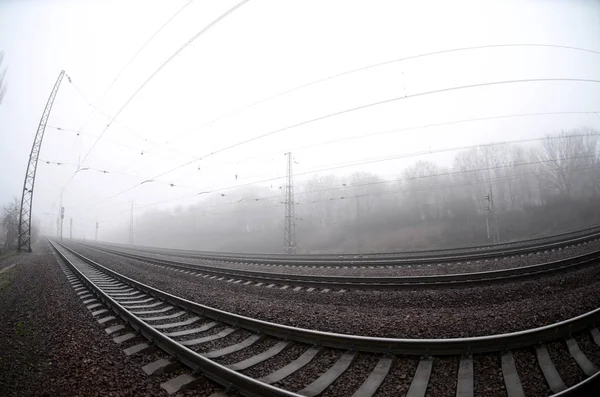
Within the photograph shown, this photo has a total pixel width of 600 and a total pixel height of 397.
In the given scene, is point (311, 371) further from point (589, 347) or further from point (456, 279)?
point (456, 279)

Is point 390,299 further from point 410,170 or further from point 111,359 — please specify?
point 410,170

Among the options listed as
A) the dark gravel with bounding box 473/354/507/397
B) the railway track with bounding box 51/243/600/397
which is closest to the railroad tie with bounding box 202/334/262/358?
the railway track with bounding box 51/243/600/397

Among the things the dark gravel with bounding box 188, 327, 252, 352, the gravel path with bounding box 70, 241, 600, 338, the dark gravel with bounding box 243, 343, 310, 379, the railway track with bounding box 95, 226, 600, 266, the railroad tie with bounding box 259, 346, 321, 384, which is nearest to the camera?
the railroad tie with bounding box 259, 346, 321, 384

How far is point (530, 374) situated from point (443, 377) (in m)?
1.16

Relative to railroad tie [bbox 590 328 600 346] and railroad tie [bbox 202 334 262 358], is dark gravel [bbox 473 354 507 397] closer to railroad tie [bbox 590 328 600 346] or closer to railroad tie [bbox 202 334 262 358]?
railroad tie [bbox 590 328 600 346]

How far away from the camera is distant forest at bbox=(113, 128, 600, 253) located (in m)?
32.2

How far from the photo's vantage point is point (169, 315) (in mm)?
6570

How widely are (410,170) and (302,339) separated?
46432mm

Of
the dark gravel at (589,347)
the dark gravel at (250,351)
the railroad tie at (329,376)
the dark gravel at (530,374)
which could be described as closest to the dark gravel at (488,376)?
the dark gravel at (530,374)

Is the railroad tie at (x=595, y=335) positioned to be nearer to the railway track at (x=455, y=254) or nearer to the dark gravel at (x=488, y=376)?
the dark gravel at (x=488, y=376)

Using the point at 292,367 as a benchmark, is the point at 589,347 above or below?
above

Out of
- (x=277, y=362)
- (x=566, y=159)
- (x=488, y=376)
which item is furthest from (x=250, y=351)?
(x=566, y=159)

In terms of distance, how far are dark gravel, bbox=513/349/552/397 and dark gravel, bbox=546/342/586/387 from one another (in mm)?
233

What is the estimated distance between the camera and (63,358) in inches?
173
